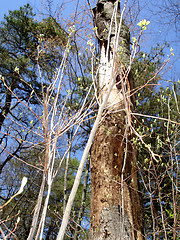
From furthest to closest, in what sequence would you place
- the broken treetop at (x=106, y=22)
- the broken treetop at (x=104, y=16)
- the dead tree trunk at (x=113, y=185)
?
the broken treetop at (x=104, y=16), the broken treetop at (x=106, y=22), the dead tree trunk at (x=113, y=185)

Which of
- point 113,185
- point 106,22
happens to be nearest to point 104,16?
point 106,22

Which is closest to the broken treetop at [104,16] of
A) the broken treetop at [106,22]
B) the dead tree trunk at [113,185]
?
the broken treetop at [106,22]

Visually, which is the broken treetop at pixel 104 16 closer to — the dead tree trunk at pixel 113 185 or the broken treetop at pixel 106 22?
the broken treetop at pixel 106 22

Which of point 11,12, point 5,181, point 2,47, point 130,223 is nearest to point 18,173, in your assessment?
point 5,181

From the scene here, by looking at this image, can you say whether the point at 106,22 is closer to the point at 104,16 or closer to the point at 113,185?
the point at 104,16

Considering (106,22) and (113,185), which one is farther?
(106,22)

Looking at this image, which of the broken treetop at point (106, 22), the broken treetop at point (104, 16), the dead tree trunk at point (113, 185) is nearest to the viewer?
the dead tree trunk at point (113, 185)

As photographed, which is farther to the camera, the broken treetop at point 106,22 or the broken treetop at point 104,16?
the broken treetop at point 104,16

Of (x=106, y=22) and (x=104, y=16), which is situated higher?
(x=104, y=16)

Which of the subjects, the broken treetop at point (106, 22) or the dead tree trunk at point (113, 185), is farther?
the broken treetop at point (106, 22)

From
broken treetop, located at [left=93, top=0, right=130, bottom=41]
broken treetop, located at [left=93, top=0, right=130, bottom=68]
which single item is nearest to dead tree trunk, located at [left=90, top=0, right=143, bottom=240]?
broken treetop, located at [left=93, top=0, right=130, bottom=68]

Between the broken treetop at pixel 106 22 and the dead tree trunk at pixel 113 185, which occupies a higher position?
the broken treetop at pixel 106 22

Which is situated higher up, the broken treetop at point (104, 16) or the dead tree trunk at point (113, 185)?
the broken treetop at point (104, 16)

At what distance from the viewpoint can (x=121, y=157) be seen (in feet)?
6.45
